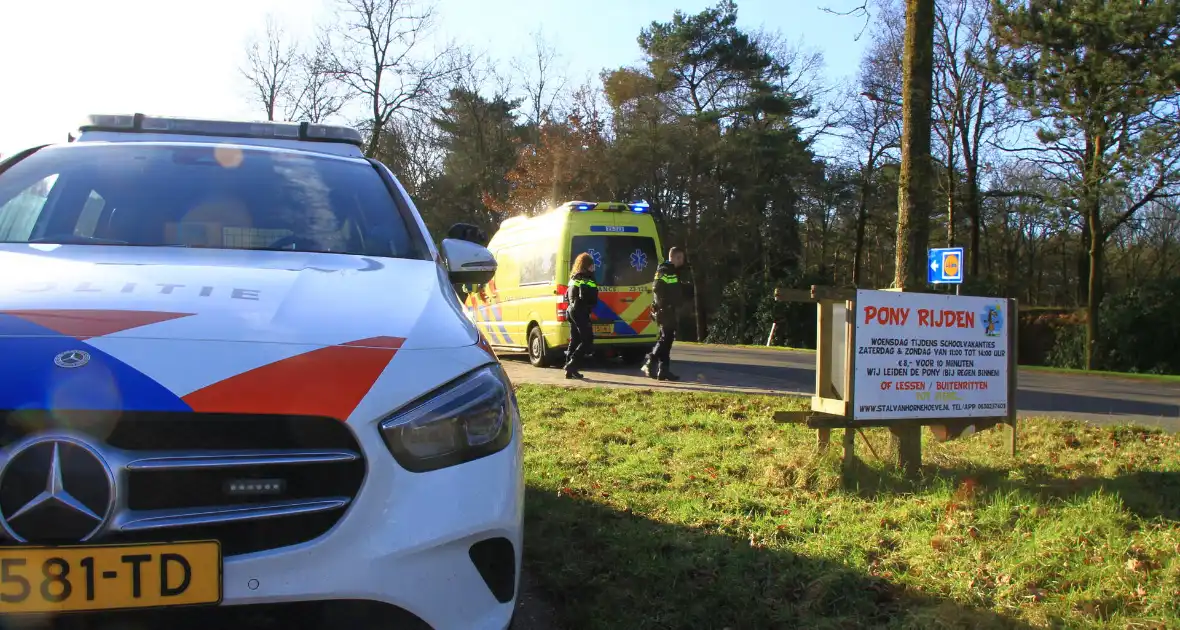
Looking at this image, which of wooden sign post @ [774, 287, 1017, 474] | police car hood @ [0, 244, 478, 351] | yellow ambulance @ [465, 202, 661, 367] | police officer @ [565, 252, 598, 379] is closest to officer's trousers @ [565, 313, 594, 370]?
police officer @ [565, 252, 598, 379]

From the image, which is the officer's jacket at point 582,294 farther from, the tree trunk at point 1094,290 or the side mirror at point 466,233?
the tree trunk at point 1094,290

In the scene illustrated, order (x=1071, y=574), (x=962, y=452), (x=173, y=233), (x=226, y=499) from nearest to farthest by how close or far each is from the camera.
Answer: (x=226, y=499) < (x=173, y=233) < (x=1071, y=574) < (x=962, y=452)

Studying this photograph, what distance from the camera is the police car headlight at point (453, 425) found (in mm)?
1954

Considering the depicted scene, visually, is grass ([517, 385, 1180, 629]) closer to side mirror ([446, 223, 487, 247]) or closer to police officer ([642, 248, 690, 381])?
side mirror ([446, 223, 487, 247])

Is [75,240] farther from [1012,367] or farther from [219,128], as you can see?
[1012,367]

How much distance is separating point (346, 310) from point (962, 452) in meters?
4.76

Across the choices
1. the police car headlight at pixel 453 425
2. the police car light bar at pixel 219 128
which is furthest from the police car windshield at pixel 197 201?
the police car headlight at pixel 453 425

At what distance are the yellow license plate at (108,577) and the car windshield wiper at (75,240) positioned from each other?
1.52 meters

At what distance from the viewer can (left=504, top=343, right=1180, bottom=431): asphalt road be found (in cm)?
834

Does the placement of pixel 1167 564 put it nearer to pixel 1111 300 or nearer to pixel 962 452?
pixel 962 452

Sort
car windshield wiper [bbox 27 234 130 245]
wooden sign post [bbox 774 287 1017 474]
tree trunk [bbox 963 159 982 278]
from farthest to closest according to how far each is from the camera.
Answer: tree trunk [bbox 963 159 982 278] < wooden sign post [bbox 774 287 1017 474] < car windshield wiper [bbox 27 234 130 245]

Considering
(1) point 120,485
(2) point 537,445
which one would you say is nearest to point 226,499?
(1) point 120,485

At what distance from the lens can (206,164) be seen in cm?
356

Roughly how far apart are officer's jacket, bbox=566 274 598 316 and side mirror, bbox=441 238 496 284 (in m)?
7.47
